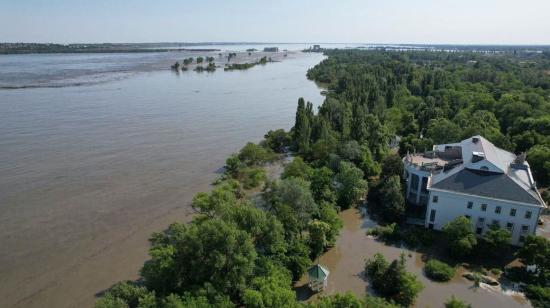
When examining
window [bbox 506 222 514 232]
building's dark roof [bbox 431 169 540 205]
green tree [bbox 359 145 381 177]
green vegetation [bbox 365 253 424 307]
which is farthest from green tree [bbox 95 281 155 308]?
green tree [bbox 359 145 381 177]

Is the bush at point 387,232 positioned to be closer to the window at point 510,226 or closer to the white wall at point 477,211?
the white wall at point 477,211

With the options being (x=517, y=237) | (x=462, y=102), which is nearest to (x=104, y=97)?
(x=462, y=102)

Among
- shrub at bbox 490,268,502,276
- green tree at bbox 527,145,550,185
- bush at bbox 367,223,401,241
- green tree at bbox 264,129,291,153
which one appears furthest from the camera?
green tree at bbox 264,129,291,153

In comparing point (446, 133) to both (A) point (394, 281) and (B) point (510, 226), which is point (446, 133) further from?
(A) point (394, 281)

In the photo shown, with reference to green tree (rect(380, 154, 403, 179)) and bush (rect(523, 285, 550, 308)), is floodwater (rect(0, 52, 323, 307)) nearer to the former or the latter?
green tree (rect(380, 154, 403, 179))

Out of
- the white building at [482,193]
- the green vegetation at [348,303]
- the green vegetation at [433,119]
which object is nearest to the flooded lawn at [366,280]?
the green vegetation at [348,303]

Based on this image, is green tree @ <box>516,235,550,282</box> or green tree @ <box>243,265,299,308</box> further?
green tree @ <box>516,235,550,282</box>

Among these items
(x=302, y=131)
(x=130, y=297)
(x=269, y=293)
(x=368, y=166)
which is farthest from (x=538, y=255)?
(x=302, y=131)

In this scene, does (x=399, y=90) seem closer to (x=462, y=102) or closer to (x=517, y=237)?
(x=462, y=102)
